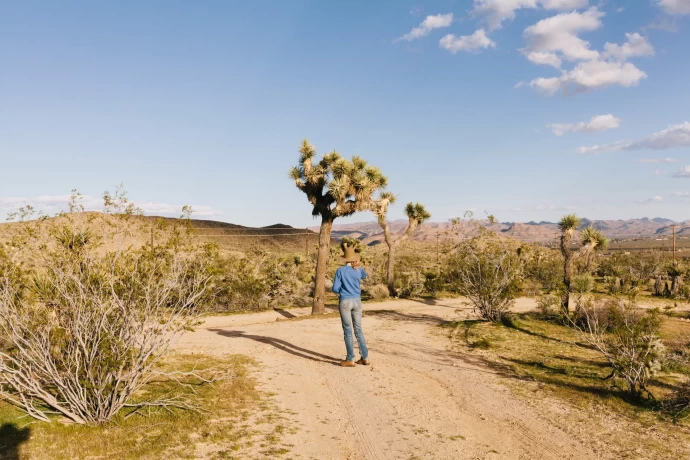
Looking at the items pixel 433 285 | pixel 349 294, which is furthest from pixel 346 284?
A: pixel 433 285

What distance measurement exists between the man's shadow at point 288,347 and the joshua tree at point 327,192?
4886mm

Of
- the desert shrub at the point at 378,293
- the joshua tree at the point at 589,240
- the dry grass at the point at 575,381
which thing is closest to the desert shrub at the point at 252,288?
the desert shrub at the point at 378,293

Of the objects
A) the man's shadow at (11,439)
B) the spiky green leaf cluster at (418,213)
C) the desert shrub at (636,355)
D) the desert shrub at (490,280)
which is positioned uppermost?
the spiky green leaf cluster at (418,213)

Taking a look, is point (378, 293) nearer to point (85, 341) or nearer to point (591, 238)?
point (591, 238)

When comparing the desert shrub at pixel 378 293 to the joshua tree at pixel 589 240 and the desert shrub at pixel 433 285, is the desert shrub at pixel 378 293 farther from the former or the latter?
the joshua tree at pixel 589 240

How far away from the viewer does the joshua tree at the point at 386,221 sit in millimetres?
22656

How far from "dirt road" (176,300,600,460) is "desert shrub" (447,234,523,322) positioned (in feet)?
5.87

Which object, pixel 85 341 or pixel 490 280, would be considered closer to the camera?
pixel 85 341

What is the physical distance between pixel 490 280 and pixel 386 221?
32.7 feet

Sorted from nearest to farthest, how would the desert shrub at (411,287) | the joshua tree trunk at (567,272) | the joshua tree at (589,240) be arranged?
the joshua tree trunk at (567,272), the joshua tree at (589,240), the desert shrub at (411,287)

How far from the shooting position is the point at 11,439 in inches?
207

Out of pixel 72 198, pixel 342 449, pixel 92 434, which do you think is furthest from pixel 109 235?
pixel 342 449

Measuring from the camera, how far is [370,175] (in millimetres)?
19469

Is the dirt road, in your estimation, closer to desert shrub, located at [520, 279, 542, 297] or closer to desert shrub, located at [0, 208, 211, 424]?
desert shrub, located at [0, 208, 211, 424]
